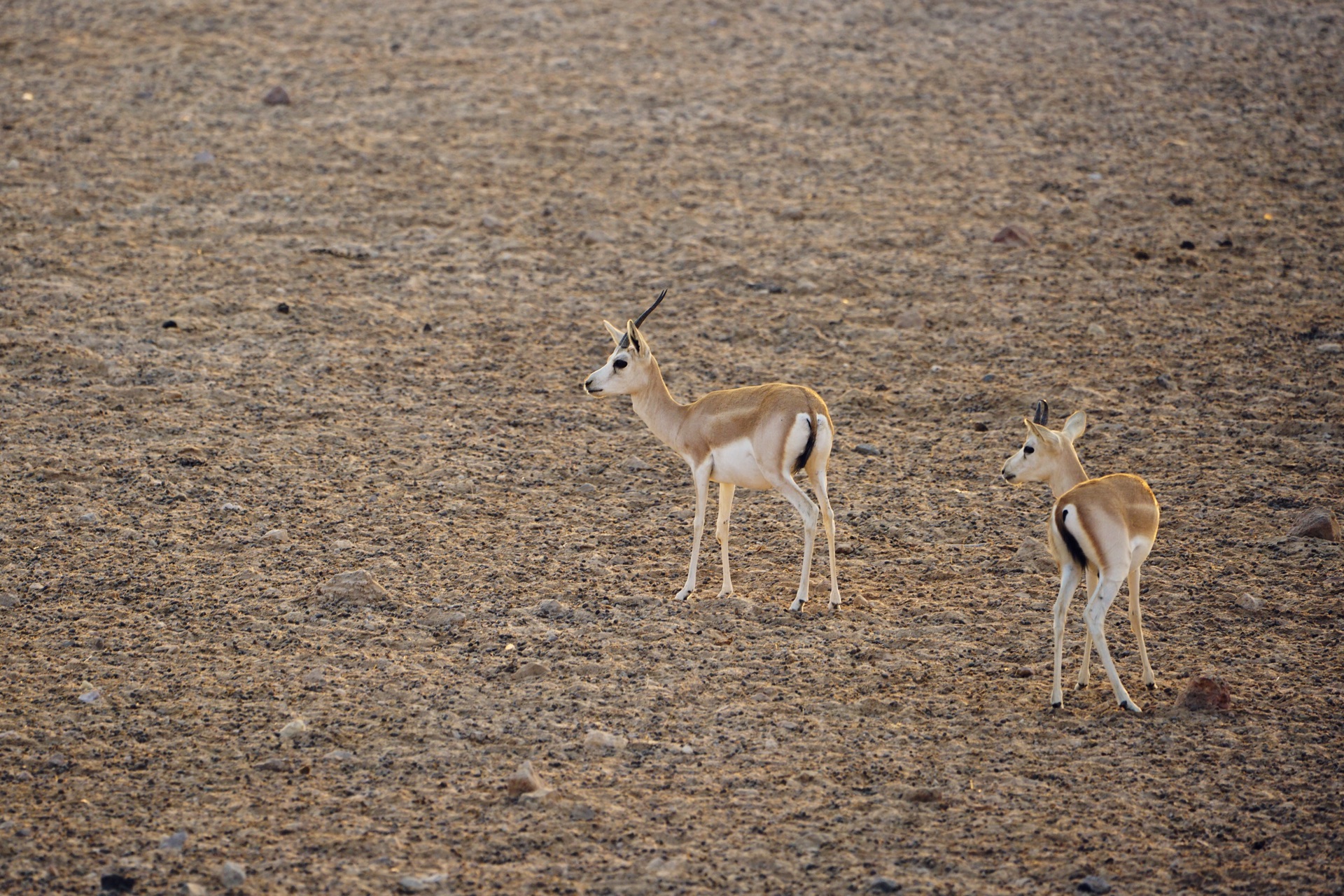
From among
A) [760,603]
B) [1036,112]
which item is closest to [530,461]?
[760,603]

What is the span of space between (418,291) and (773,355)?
9.91 ft

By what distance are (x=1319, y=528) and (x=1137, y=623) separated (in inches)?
74.4

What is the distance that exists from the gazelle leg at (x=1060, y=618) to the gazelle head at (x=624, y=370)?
2793mm

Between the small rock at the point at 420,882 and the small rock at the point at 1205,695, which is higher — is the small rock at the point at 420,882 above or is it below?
below

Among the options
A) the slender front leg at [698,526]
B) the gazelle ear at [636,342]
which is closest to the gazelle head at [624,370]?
the gazelle ear at [636,342]

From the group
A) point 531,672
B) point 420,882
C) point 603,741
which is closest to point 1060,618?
point 603,741

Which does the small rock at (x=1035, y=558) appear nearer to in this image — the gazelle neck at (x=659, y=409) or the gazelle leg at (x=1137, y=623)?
the gazelle leg at (x=1137, y=623)

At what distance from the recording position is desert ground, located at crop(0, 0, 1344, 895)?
17.7 feet

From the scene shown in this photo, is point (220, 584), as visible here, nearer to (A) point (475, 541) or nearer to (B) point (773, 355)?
(A) point (475, 541)

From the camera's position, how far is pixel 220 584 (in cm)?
712

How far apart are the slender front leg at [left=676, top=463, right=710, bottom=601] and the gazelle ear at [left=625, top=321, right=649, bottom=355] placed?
82 centimetres

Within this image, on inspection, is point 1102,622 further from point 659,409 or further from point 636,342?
point 636,342

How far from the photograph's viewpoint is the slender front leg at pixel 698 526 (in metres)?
7.17

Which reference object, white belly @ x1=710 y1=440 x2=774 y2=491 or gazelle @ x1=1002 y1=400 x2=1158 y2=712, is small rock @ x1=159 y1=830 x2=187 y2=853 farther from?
gazelle @ x1=1002 y1=400 x2=1158 y2=712
